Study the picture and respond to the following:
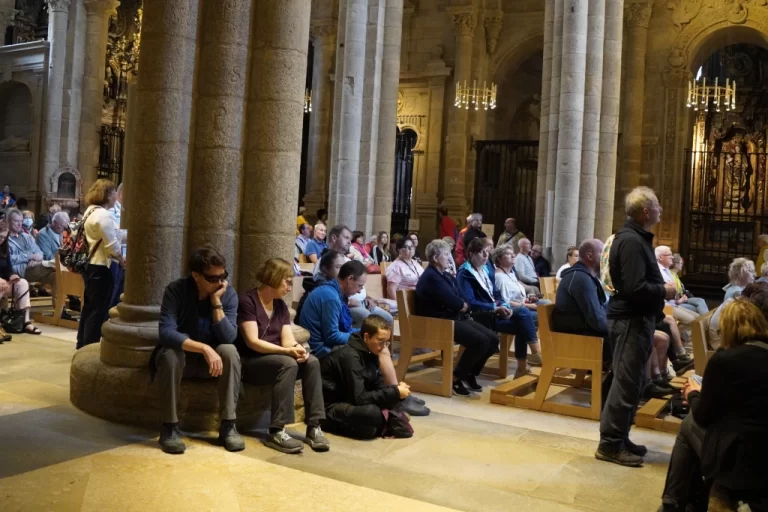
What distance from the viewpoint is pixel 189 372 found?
16.6 ft

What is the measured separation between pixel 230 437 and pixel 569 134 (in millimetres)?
9371

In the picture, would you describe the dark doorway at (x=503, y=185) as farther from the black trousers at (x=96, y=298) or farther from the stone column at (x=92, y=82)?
the black trousers at (x=96, y=298)

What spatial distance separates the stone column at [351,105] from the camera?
44.5 ft

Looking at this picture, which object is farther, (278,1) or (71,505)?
(278,1)

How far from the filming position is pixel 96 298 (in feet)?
22.2

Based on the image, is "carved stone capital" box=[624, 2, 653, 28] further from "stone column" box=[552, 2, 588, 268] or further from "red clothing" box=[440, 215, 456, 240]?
"stone column" box=[552, 2, 588, 268]

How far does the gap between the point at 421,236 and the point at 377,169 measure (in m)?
7.00

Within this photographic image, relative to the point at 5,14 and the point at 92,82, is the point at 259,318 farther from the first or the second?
the point at 5,14

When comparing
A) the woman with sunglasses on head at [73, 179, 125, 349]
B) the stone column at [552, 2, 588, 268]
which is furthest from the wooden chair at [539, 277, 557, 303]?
the woman with sunglasses on head at [73, 179, 125, 349]

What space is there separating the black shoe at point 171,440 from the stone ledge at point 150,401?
369mm

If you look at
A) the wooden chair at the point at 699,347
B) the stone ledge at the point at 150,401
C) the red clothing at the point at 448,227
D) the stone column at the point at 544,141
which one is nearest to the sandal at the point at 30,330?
the stone ledge at the point at 150,401

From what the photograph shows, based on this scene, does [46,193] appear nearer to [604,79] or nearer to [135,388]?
[604,79]

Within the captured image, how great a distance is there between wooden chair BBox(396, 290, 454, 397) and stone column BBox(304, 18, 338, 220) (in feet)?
47.1

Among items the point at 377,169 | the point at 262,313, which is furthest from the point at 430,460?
the point at 377,169
